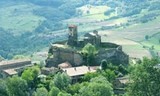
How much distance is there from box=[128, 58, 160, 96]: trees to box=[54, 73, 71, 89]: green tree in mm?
17977

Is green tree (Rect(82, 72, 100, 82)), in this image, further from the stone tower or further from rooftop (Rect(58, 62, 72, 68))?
the stone tower

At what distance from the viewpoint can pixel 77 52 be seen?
9850 cm

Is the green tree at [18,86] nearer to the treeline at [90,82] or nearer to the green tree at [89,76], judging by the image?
the treeline at [90,82]

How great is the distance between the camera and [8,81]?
9556 centimetres

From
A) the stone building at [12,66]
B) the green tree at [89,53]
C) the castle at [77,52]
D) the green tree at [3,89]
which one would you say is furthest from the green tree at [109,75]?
the stone building at [12,66]

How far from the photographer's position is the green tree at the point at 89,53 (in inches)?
3844

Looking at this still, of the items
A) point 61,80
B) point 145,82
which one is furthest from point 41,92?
point 145,82

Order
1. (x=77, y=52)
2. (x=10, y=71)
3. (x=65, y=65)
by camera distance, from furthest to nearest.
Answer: (x=10, y=71) → (x=77, y=52) → (x=65, y=65)

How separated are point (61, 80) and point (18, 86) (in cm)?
875

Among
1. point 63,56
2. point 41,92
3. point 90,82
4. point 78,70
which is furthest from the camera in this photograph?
point 63,56

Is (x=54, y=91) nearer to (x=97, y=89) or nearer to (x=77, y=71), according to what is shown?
(x=97, y=89)

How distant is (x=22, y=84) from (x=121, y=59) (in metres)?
18.9

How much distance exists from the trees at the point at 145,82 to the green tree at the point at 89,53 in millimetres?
24732

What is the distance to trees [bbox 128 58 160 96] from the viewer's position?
7238 centimetres
